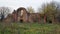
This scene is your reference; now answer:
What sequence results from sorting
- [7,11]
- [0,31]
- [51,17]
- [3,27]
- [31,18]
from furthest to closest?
[7,11] < [31,18] < [51,17] < [0,31] < [3,27]

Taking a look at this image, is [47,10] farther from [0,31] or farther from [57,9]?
[0,31]

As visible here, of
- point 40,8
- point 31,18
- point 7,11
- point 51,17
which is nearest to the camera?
point 51,17

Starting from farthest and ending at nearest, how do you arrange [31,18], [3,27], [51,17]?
[31,18], [51,17], [3,27]

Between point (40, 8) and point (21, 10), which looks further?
point (40, 8)

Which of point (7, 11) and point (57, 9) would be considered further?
point (7, 11)

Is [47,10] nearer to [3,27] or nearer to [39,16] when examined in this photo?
[39,16]

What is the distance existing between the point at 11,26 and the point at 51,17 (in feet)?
107

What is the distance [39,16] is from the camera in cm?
4269

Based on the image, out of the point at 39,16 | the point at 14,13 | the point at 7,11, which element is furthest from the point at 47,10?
the point at 7,11

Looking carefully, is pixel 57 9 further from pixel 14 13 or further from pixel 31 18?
pixel 14 13

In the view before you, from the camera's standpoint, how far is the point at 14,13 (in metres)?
43.8

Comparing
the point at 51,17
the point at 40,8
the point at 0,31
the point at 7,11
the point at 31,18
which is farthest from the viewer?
the point at 7,11

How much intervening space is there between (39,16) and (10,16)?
314 inches

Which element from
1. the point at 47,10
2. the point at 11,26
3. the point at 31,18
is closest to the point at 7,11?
the point at 31,18
